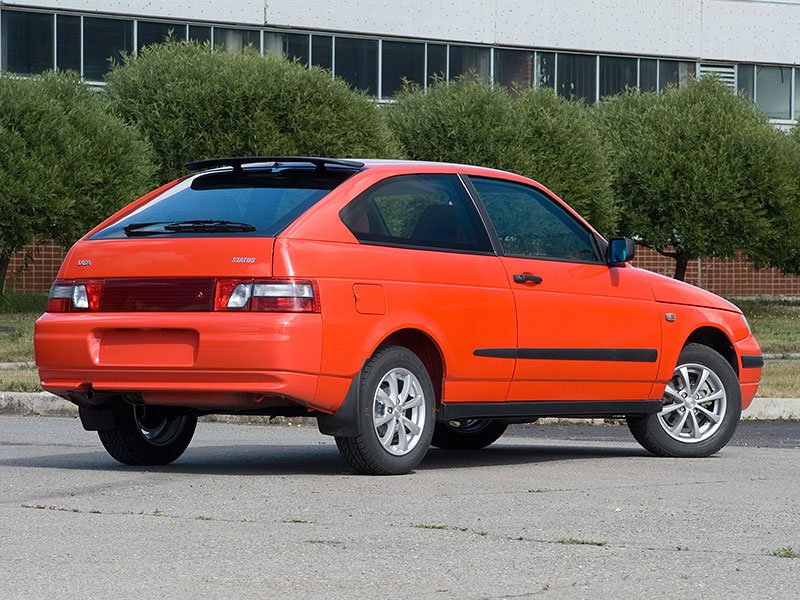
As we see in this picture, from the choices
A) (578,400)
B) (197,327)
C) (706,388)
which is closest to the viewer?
(197,327)

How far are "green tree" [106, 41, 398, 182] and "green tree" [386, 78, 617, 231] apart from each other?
82.7 inches

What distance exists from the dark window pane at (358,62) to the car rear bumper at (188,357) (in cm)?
3674

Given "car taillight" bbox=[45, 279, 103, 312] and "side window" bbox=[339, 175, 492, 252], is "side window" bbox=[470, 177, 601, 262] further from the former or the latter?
"car taillight" bbox=[45, 279, 103, 312]

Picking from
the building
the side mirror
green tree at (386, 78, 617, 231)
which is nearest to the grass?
the side mirror

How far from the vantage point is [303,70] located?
3625 centimetres

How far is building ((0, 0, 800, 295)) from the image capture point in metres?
41.8

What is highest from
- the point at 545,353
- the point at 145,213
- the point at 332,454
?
the point at 145,213

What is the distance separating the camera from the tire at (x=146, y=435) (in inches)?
366

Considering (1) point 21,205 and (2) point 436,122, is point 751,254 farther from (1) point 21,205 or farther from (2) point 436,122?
(1) point 21,205

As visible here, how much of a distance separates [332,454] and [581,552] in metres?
4.47

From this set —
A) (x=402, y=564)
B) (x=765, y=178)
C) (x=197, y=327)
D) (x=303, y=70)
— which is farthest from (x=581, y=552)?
(x=765, y=178)

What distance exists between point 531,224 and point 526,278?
485 millimetres

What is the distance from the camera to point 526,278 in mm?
9312

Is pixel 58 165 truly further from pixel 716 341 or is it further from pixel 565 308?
pixel 565 308
